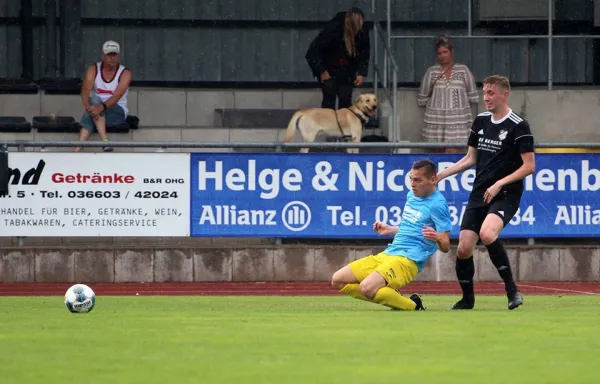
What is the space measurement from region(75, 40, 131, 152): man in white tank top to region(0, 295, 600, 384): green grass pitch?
728 centimetres

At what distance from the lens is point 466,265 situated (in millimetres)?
12820

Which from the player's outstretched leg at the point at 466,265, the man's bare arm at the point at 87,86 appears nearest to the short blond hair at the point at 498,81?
the player's outstretched leg at the point at 466,265

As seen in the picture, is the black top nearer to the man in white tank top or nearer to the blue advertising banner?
the blue advertising banner

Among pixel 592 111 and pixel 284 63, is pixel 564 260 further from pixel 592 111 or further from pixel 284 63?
pixel 284 63

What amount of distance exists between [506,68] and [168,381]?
17898 millimetres

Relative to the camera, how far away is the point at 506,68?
2442 cm

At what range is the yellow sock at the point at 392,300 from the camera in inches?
485

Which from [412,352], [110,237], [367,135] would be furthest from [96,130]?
[412,352]

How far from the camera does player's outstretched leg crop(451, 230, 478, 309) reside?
501 inches

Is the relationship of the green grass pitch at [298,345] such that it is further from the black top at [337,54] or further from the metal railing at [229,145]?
the black top at [337,54]

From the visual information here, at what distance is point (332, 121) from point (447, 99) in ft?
5.45

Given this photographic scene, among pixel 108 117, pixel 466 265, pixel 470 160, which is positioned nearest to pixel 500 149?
pixel 470 160

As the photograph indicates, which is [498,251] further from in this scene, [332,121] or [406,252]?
[332,121]

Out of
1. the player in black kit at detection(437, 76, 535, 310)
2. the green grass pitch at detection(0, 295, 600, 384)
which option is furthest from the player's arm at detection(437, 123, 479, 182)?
the green grass pitch at detection(0, 295, 600, 384)
